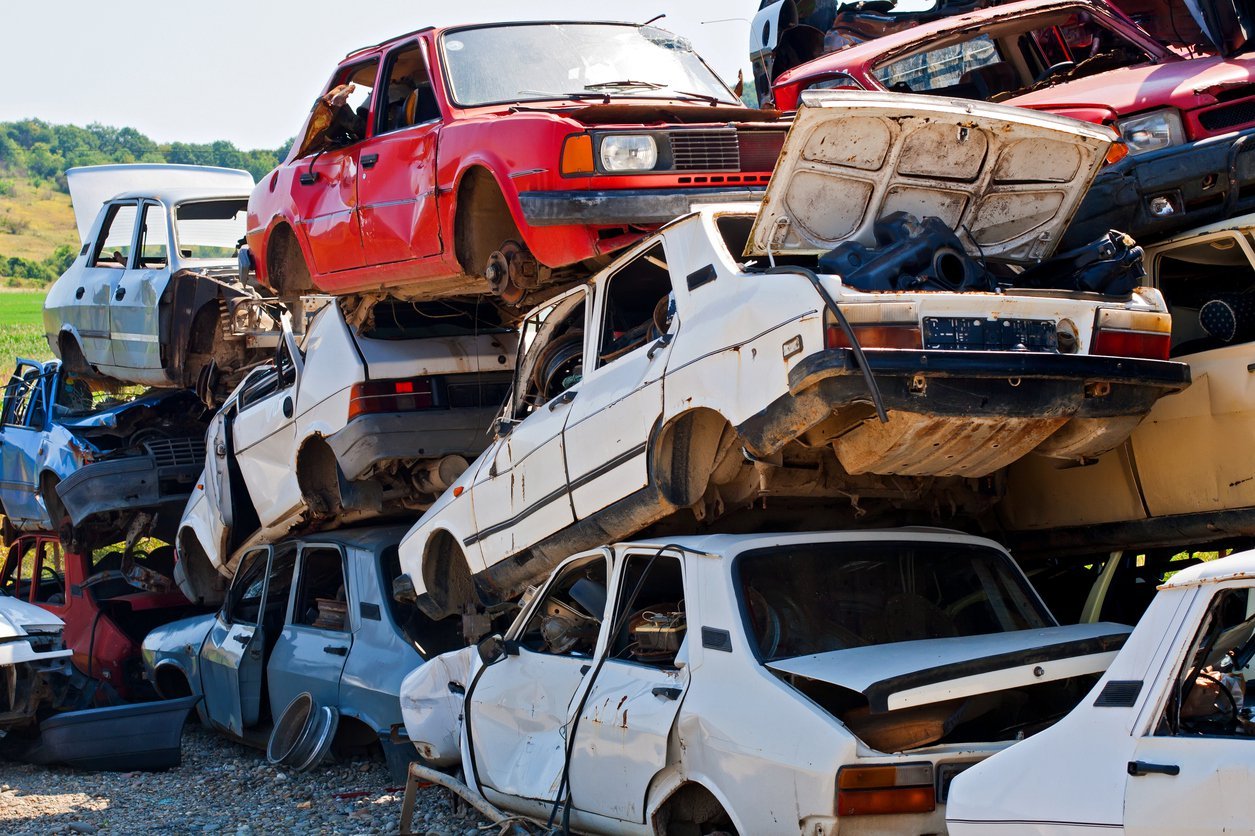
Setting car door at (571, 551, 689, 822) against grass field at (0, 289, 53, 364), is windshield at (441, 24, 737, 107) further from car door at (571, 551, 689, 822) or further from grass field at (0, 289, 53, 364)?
grass field at (0, 289, 53, 364)

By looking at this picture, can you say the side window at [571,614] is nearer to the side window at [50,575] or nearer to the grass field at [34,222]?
the side window at [50,575]

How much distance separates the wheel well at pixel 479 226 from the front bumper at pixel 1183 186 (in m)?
3.22

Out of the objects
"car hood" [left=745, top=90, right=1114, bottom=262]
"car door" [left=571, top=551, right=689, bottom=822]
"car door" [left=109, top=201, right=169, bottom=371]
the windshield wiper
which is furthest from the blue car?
"car door" [left=109, top=201, right=169, bottom=371]

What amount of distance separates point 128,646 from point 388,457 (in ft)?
13.1

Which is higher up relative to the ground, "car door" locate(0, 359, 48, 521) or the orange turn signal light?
the orange turn signal light

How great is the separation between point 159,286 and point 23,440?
194cm

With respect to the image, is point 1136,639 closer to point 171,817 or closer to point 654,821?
point 654,821

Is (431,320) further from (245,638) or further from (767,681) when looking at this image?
(767,681)

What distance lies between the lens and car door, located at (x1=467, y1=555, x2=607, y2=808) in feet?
19.9

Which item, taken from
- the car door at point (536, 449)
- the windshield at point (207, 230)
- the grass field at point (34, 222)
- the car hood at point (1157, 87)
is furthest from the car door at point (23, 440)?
the grass field at point (34, 222)

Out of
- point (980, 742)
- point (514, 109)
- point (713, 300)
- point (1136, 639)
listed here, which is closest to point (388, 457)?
point (514, 109)

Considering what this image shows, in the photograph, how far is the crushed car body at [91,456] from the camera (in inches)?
491

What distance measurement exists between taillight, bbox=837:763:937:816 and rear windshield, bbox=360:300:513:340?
5.89 metres

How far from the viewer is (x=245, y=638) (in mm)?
9641
